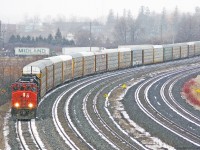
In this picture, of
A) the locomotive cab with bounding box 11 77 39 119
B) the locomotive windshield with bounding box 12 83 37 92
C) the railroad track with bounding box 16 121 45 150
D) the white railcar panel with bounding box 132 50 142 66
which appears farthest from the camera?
the white railcar panel with bounding box 132 50 142 66

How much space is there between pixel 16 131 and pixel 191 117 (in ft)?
42.8

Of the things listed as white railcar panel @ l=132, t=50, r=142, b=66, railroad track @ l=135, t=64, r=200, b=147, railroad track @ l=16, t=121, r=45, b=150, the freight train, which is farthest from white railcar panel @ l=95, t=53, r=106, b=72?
railroad track @ l=16, t=121, r=45, b=150

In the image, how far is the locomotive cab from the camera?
2652cm

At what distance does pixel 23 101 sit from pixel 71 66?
60.1 feet

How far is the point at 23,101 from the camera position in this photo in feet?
87.2

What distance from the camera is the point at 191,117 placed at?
28547mm

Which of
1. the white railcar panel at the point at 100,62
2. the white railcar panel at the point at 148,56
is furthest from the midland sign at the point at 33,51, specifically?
the white railcar panel at the point at 100,62

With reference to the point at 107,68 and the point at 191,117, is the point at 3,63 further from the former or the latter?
the point at 191,117

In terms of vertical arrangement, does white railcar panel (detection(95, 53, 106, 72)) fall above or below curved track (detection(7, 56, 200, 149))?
above

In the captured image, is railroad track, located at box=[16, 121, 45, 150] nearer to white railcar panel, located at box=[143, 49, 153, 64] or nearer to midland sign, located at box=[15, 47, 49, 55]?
white railcar panel, located at box=[143, 49, 153, 64]

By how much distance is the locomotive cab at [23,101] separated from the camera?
1044 inches

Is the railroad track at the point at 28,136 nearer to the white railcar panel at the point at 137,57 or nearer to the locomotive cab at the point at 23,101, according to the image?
the locomotive cab at the point at 23,101

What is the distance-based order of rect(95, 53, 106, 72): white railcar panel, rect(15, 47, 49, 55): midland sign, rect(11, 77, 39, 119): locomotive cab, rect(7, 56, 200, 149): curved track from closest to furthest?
rect(7, 56, 200, 149): curved track, rect(11, 77, 39, 119): locomotive cab, rect(95, 53, 106, 72): white railcar panel, rect(15, 47, 49, 55): midland sign

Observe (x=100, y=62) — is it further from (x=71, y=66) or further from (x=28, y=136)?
(x=28, y=136)
